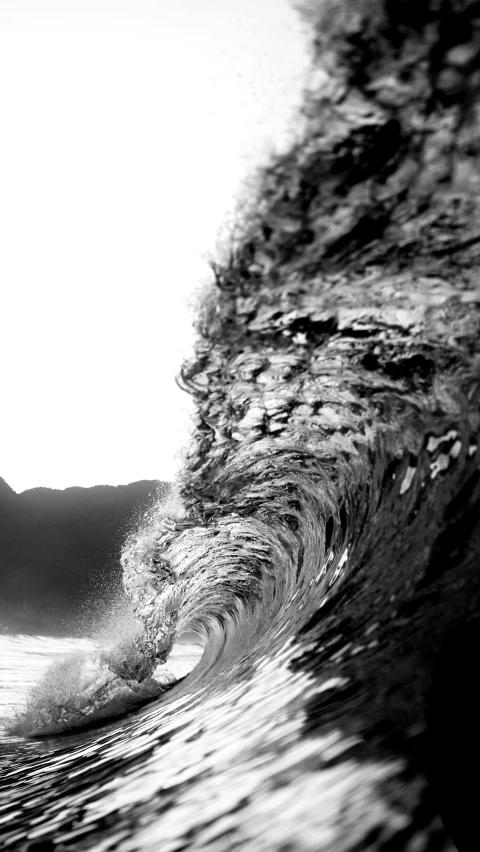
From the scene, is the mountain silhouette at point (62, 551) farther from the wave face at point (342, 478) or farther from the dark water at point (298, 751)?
the wave face at point (342, 478)

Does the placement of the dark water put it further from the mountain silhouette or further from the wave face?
the mountain silhouette

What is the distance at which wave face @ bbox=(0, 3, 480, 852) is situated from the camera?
2.97 feet

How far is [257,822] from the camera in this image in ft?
2.78

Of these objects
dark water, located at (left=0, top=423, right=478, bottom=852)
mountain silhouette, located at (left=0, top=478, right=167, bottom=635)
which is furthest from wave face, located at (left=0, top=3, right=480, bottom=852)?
mountain silhouette, located at (left=0, top=478, right=167, bottom=635)

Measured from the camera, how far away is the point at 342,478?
279 centimetres

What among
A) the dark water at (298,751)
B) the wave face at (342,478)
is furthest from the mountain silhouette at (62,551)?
the wave face at (342,478)

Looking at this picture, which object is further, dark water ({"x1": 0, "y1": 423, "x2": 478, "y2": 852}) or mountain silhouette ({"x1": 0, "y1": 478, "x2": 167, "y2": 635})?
mountain silhouette ({"x1": 0, "y1": 478, "x2": 167, "y2": 635})

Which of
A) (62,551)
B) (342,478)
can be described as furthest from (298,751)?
(62,551)

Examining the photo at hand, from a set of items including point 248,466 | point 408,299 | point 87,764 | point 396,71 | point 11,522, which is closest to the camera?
point 396,71

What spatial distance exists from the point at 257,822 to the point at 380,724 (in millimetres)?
307

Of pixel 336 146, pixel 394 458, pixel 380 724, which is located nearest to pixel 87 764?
pixel 380 724

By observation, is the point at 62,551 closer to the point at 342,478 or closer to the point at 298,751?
the point at 342,478

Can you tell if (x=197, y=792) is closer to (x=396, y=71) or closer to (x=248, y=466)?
(x=396, y=71)

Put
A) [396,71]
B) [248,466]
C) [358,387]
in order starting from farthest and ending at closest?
[248,466], [358,387], [396,71]
